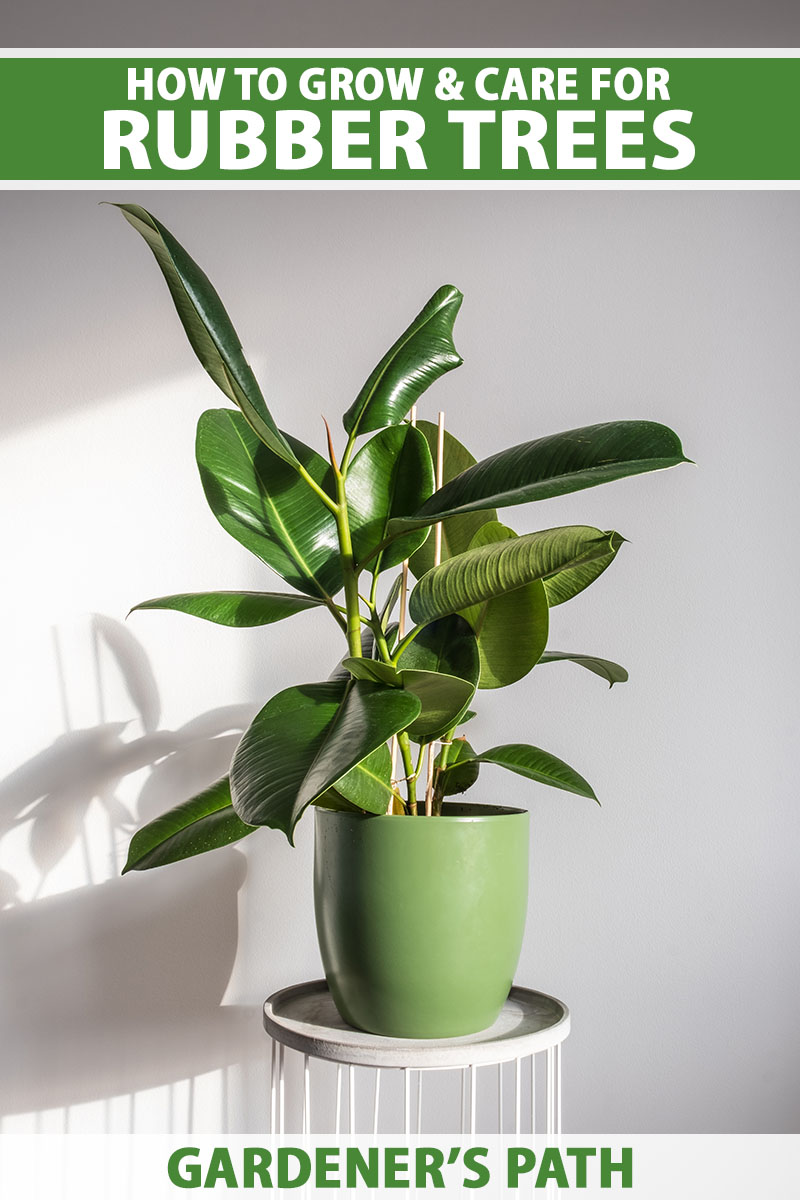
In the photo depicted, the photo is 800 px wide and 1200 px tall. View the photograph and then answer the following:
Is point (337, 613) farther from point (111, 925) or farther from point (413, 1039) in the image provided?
point (111, 925)

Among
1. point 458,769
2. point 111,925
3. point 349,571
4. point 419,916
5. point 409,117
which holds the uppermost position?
point 409,117

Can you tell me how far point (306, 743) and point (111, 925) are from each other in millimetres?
708

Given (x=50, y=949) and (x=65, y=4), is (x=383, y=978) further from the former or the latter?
(x=65, y=4)

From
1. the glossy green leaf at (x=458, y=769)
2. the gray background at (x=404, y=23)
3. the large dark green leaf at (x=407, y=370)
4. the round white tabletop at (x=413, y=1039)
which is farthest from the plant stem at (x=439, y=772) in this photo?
the gray background at (x=404, y=23)

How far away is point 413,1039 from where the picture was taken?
3.26 ft

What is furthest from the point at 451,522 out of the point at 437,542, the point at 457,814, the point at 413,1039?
the point at 413,1039

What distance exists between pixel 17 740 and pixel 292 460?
72cm

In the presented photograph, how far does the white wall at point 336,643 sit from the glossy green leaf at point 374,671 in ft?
1.57

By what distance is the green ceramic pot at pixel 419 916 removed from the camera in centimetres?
96

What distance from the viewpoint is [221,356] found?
849 millimetres

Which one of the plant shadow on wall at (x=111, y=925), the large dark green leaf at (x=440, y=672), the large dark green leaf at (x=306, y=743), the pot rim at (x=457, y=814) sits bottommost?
the plant shadow on wall at (x=111, y=925)

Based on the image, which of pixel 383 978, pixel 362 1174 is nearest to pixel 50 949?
pixel 362 1174

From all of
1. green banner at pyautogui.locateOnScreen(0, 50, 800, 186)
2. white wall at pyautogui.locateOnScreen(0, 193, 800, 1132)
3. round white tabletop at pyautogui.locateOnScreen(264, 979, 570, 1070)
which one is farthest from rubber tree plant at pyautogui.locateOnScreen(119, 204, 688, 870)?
green banner at pyautogui.locateOnScreen(0, 50, 800, 186)

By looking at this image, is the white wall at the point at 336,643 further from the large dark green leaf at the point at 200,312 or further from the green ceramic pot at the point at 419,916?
the large dark green leaf at the point at 200,312
